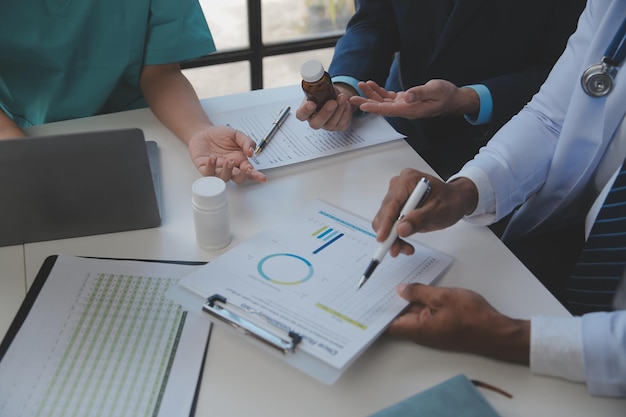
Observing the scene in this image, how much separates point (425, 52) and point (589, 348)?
918mm

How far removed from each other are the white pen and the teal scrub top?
0.64m

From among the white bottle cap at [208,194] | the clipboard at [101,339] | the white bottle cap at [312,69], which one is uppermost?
the white bottle cap at [312,69]

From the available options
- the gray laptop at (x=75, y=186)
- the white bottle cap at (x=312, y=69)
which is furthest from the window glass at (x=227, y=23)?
the gray laptop at (x=75, y=186)

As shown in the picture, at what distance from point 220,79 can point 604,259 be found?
1812 mm

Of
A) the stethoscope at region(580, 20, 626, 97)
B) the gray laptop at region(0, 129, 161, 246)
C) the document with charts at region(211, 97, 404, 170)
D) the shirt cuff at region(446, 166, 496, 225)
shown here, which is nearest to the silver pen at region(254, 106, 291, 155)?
the document with charts at region(211, 97, 404, 170)

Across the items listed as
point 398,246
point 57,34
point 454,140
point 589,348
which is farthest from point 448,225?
point 57,34

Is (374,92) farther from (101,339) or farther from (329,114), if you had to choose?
(101,339)

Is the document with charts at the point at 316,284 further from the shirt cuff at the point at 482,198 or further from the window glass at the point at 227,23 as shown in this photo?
the window glass at the point at 227,23

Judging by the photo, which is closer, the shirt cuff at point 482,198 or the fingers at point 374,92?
the shirt cuff at point 482,198

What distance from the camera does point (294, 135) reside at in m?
1.15

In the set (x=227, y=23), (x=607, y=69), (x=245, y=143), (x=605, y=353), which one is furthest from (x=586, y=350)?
(x=227, y=23)

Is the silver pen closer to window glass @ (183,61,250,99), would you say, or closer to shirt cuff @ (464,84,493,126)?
shirt cuff @ (464,84,493,126)

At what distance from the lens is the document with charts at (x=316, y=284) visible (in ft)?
2.29

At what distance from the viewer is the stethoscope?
974 millimetres
